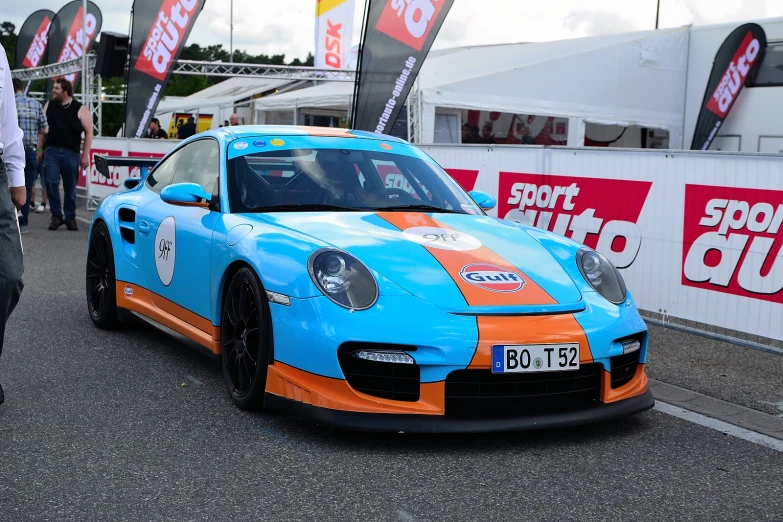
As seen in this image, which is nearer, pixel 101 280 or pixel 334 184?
pixel 334 184

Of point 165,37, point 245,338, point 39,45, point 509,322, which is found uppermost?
point 39,45

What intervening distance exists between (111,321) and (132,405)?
178 cm

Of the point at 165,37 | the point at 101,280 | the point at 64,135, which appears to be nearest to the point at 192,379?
the point at 101,280

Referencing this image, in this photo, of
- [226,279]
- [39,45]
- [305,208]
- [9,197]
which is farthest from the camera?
[39,45]

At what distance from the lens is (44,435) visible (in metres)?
3.78

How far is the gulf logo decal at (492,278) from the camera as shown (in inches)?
149

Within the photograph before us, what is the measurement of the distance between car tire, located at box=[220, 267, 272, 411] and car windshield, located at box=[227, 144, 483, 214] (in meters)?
0.53

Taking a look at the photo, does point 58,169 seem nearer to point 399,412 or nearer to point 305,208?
point 305,208

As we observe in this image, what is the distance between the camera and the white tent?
16844mm

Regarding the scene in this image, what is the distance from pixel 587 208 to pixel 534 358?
346 cm

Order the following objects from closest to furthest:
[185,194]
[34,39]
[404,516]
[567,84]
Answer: [404,516], [185,194], [567,84], [34,39]

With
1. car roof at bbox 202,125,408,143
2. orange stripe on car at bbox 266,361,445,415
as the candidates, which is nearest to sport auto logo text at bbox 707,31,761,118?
car roof at bbox 202,125,408,143

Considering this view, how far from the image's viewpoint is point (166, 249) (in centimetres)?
509

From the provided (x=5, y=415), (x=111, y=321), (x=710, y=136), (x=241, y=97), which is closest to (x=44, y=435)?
(x=5, y=415)
